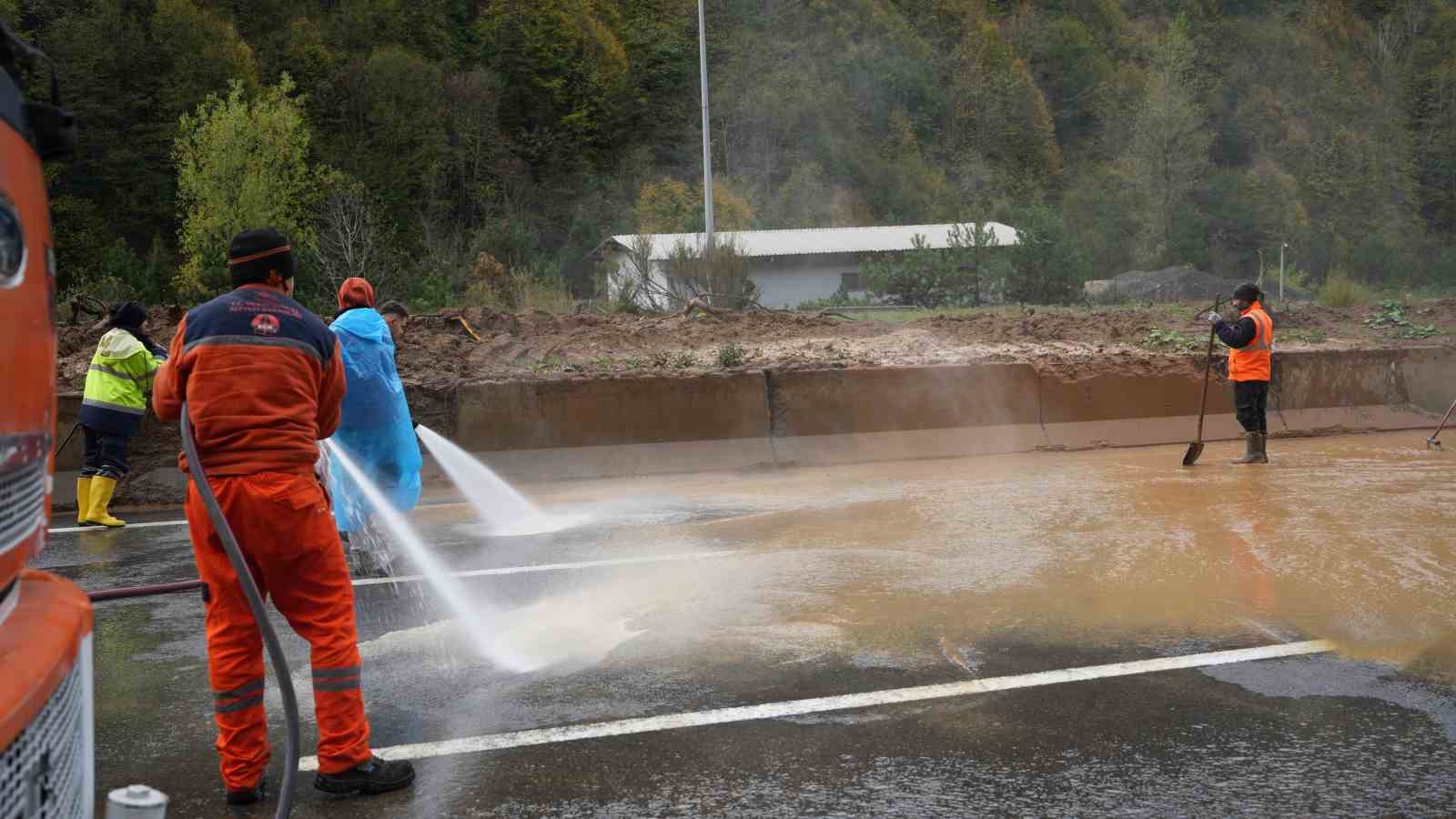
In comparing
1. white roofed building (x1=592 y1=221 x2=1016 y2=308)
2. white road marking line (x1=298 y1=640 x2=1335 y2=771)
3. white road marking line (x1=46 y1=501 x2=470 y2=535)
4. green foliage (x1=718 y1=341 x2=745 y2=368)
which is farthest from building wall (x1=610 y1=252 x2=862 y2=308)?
white road marking line (x1=298 y1=640 x2=1335 y2=771)

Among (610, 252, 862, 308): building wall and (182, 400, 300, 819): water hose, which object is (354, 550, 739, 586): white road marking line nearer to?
(182, 400, 300, 819): water hose

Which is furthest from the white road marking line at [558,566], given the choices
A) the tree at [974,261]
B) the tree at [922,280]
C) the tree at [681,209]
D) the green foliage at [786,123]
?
the tree at [681,209]

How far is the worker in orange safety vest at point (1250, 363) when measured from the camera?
11.2 meters

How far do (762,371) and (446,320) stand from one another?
508 cm

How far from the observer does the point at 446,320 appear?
49.9ft

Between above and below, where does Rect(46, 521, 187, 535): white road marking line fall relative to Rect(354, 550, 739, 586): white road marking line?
below

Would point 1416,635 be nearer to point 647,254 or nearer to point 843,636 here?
point 843,636

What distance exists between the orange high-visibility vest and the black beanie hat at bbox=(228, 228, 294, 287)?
9.48m

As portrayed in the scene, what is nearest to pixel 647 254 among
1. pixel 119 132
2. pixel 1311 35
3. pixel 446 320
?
pixel 446 320

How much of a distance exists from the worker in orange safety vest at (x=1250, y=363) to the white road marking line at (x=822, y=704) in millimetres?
6021

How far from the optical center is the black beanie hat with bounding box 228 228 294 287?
4.32 meters

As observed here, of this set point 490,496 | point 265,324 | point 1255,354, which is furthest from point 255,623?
point 1255,354

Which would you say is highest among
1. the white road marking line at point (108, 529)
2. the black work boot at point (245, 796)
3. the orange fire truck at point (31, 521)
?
the orange fire truck at point (31, 521)

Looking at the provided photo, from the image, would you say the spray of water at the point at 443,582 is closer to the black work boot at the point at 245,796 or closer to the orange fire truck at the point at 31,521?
the black work boot at the point at 245,796
